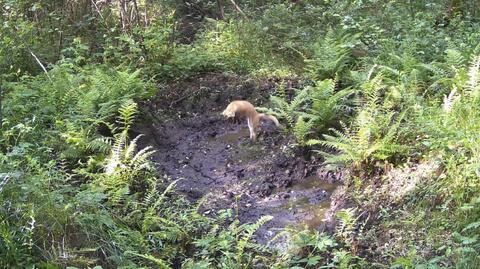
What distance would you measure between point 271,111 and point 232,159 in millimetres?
867

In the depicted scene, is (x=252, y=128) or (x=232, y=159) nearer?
A: (x=232, y=159)

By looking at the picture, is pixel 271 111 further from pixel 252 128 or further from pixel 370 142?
pixel 370 142

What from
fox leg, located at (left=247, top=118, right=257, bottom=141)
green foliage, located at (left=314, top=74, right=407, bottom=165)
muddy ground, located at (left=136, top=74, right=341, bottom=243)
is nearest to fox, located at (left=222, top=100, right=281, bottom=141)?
fox leg, located at (left=247, top=118, right=257, bottom=141)

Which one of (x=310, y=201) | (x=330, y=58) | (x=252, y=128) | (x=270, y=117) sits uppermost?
(x=330, y=58)

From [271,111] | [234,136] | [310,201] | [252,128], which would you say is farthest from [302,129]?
[234,136]

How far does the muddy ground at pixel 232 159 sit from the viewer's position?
5.49m

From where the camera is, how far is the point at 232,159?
22.0 ft

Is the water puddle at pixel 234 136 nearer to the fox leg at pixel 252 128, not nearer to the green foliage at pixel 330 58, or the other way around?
the fox leg at pixel 252 128

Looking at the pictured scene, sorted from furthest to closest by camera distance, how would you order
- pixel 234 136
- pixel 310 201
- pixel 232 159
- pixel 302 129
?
pixel 234 136 → pixel 232 159 → pixel 302 129 → pixel 310 201

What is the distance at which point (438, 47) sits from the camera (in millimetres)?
7797

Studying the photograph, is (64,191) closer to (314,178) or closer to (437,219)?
(314,178)

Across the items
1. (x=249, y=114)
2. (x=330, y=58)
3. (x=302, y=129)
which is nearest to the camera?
(x=302, y=129)

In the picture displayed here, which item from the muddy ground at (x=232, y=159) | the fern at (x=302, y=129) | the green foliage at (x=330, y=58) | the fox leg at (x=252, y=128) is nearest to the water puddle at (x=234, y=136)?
the muddy ground at (x=232, y=159)

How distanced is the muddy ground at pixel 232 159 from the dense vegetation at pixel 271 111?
0.30m
